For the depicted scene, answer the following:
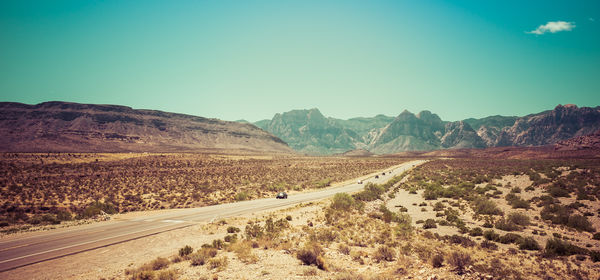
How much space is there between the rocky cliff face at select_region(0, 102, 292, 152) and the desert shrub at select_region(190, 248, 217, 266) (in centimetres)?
12226

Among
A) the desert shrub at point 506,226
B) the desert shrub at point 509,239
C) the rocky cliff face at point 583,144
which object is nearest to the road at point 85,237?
the desert shrub at point 509,239

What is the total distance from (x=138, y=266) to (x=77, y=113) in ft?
618

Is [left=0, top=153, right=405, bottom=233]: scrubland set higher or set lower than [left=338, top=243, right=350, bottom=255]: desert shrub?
lower

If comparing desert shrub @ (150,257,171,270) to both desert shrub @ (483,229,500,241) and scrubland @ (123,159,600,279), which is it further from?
desert shrub @ (483,229,500,241)

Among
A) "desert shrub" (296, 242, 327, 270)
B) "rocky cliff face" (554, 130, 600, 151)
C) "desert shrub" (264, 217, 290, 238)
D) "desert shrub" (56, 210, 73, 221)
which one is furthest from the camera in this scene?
"rocky cliff face" (554, 130, 600, 151)

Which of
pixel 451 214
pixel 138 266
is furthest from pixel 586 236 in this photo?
pixel 138 266

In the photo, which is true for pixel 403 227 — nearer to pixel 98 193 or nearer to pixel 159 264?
pixel 159 264

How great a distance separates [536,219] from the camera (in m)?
18.1

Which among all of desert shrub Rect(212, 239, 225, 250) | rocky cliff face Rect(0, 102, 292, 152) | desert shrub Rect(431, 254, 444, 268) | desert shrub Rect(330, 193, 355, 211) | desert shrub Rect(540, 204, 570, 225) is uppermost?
rocky cliff face Rect(0, 102, 292, 152)

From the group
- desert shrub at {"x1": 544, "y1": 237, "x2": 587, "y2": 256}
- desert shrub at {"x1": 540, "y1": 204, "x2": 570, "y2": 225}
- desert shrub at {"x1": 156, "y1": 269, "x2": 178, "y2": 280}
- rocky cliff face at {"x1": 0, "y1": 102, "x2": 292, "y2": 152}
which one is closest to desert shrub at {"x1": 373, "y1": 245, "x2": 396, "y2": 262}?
desert shrub at {"x1": 544, "y1": 237, "x2": 587, "y2": 256}

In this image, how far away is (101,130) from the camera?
141 m

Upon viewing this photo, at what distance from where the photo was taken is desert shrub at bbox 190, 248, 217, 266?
36.8 feet

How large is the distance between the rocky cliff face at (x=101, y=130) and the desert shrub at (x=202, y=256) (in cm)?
12226

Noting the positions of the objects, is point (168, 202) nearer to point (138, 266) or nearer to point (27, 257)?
point (27, 257)
